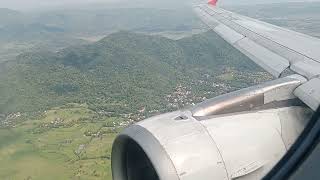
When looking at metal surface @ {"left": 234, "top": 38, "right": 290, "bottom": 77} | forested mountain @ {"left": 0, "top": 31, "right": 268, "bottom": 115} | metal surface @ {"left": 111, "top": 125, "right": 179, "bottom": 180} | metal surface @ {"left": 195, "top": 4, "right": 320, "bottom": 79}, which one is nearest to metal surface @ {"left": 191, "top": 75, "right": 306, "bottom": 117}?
metal surface @ {"left": 111, "top": 125, "right": 179, "bottom": 180}

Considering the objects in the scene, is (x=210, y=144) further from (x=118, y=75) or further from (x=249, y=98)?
(x=118, y=75)

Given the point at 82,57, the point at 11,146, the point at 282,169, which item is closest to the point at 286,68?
the point at 282,169

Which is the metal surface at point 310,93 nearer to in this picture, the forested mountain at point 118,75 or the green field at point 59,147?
the green field at point 59,147

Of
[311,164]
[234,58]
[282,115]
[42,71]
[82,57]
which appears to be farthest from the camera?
[82,57]

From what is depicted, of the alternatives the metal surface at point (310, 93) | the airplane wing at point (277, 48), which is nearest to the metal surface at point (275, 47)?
the airplane wing at point (277, 48)

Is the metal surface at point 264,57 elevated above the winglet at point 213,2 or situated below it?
above

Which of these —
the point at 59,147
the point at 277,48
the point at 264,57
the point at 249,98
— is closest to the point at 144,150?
the point at 249,98

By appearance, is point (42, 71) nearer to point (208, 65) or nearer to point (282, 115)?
point (208, 65)
